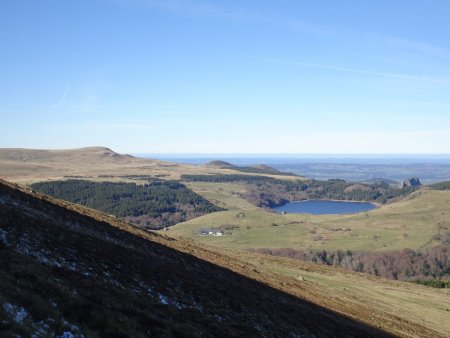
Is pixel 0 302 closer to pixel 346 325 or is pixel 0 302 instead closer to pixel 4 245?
pixel 4 245

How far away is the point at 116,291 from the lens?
23.7 meters

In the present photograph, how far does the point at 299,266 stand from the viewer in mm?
91250

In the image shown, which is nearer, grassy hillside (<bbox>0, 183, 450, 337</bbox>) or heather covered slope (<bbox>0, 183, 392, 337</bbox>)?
heather covered slope (<bbox>0, 183, 392, 337</bbox>)

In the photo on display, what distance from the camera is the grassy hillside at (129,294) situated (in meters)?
17.8

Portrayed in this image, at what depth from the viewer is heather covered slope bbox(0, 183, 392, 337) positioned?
17609 mm

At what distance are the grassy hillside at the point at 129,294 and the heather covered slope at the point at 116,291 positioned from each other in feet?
0.23

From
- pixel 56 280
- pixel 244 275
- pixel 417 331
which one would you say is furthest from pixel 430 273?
pixel 56 280

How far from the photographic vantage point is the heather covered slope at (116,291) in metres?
17.6

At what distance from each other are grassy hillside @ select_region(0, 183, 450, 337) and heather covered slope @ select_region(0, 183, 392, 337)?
0.07 metres

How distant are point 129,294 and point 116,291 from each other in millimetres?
890

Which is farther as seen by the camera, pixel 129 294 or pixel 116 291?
pixel 129 294

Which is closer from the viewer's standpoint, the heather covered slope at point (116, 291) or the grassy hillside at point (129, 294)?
the heather covered slope at point (116, 291)

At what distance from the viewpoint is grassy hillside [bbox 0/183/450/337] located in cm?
1784

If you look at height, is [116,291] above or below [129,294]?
above
